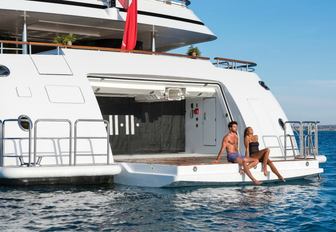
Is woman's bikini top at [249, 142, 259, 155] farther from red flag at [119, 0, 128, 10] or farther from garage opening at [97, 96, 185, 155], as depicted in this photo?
red flag at [119, 0, 128, 10]

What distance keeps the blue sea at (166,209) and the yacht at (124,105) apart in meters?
0.33

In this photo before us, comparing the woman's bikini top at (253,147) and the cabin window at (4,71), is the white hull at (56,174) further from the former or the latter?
the woman's bikini top at (253,147)

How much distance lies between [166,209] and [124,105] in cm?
819

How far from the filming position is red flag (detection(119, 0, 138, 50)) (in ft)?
48.1

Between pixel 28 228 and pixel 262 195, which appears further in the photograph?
pixel 262 195

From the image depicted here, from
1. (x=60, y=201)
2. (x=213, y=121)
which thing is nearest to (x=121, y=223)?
(x=60, y=201)

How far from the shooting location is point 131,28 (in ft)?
48.4

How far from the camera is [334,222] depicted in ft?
28.0

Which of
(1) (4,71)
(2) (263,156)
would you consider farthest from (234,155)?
(1) (4,71)

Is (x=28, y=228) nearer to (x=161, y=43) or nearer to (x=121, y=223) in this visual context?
(x=121, y=223)

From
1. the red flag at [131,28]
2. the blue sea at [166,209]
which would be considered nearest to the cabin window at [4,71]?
the blue sea at [166,209]

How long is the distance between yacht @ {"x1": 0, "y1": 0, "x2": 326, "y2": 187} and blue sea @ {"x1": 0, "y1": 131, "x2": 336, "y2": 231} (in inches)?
12.8

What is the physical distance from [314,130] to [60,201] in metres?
6.73

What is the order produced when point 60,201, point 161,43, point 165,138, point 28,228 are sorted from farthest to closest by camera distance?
point 161,43 → point 165,138 → point 60,201 → point 28,228
